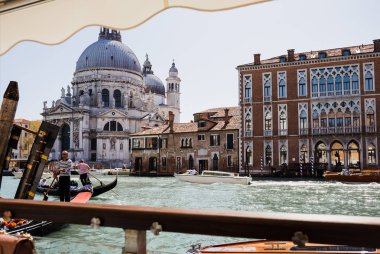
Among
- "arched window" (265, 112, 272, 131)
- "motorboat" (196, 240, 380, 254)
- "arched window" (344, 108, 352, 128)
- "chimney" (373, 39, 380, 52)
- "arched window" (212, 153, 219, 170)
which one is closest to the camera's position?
"motorboat" (196, 240, 380, 254)

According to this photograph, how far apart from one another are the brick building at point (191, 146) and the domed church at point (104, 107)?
11.6 meters

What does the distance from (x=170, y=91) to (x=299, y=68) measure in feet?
122

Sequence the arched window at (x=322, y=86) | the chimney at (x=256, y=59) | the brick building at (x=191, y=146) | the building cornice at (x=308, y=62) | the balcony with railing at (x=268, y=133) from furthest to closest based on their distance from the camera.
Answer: the brick building at (x=191, y=146), the chimney at (x=256, y=59), the balcony with railing at (x=268, y=133), the arched window at (x=322, y=86), the building cornice at (x=308, y=62)

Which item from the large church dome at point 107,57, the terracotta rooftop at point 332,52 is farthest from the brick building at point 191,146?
the large church dome at point 107,57

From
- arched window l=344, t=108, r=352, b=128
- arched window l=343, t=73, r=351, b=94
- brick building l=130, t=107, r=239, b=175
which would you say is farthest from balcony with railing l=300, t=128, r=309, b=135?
brick building l=130, t=107, r=239, b=175

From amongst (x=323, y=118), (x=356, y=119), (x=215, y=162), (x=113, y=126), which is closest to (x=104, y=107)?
(x=113, y=126)

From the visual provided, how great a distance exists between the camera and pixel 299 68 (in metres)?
24.7

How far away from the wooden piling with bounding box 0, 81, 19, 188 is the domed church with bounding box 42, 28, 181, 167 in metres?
40.3

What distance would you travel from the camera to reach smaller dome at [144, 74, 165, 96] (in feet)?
196

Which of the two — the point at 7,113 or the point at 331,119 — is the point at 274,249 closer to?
the point at 7,113

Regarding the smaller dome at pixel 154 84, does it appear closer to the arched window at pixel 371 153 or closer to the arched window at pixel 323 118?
the arched window at pixel 323 118

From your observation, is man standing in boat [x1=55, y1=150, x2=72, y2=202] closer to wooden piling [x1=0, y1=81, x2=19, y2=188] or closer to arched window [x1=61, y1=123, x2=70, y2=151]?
wooden piling [x1=0, y1=81, x2=19, y2=188]

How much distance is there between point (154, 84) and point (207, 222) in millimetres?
59506

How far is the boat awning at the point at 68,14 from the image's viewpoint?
7.77 ft
